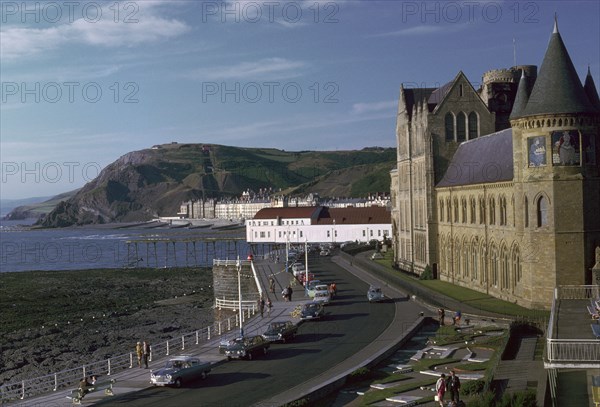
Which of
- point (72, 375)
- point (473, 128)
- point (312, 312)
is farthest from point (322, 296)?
point (72, 375)

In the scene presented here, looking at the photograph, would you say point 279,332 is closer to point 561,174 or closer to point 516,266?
point 516,266

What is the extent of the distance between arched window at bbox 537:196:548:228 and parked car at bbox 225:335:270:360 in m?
22.3

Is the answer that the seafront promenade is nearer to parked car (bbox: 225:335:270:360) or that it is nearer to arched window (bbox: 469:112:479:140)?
parked car (bbox: 225:335:270:360)

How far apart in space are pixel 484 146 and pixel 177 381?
44.8 metres

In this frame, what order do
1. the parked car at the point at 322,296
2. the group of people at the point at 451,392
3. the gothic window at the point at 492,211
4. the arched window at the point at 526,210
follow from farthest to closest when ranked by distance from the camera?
the parked car at the point at 322,296 < the gothic window at the point at 492,211 < the arched window at the point at 526,210 < the group of people at the point at 451,392

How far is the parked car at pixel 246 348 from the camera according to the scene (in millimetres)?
42562

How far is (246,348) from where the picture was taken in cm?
4262

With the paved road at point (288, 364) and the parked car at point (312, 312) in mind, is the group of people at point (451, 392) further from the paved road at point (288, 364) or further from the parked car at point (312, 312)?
the parked car at point (312, 312)

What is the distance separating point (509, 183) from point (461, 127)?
23.9 m

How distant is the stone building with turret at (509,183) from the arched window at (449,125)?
0.11 meters

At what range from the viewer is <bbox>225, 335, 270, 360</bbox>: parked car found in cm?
4256

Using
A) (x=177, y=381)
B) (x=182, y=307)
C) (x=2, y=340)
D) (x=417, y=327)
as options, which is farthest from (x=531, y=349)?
(x=182, y=307)

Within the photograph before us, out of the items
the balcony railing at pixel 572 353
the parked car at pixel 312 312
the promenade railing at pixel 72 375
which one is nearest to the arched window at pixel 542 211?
the parked car at pixel 312 312

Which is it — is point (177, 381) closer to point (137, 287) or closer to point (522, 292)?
point (522, 292)
